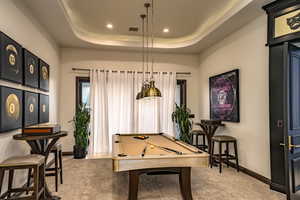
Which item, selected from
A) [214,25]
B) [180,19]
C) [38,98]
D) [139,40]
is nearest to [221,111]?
[214,25]

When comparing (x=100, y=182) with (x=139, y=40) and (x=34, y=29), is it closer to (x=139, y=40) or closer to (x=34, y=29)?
(x=34, y=29)

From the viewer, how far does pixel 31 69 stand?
349cm

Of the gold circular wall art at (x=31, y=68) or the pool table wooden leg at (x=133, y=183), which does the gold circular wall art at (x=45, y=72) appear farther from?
the pool table wooden leg at (x=133, y=183)

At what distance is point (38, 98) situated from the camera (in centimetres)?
381

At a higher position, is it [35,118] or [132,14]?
[132,14]

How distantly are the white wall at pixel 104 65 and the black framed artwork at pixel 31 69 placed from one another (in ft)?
6.48

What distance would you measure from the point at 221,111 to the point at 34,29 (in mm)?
4440

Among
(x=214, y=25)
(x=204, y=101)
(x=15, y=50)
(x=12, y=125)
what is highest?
(x=214, y=25)

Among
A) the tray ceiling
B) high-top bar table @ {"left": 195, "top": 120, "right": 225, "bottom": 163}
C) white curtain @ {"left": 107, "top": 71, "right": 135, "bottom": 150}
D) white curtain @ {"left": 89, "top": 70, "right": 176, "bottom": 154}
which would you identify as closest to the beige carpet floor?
high-top bar table @ {"left": 195, "top": 120, "right": 225, "bottom": 163}

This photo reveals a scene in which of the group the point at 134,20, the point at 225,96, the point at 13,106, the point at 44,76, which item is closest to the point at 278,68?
the point at 225,96

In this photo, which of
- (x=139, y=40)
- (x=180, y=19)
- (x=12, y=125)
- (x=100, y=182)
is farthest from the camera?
(x=139, y=40)

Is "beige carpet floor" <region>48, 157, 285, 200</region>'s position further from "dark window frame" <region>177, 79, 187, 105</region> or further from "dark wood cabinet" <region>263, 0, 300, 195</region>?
"dark window frame" <region>177, 79, 187, 105</region>

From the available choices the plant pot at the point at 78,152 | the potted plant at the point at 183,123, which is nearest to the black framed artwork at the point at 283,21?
the potted plant at the point at 183,123

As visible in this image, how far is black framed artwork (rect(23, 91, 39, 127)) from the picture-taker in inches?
127
